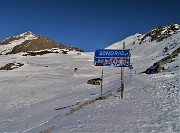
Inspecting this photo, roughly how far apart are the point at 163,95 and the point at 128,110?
12.8 ft

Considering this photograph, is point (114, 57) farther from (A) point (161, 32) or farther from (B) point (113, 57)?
(A) point (161, 32)

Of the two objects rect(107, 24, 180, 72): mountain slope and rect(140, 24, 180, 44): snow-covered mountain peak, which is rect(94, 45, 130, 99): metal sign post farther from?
rect(140, 24, 180, 44): snow-covered mountain peak

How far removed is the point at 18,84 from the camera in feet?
156

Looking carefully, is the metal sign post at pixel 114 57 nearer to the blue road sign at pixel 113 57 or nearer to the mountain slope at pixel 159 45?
the blue road sign at pixel 113 57

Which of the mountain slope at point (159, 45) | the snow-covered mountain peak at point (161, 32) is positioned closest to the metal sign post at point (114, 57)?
the mountain slope at point (159, 45)

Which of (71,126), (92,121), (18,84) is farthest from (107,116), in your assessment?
(18,84)

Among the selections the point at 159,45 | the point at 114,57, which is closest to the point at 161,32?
the point at 159,45

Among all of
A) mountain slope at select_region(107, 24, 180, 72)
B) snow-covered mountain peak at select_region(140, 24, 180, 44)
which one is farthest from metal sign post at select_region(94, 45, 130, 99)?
snow-covered mountain peak at select_region(140, 24, 180, 44)

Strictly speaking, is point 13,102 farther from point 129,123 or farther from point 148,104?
point 129,123

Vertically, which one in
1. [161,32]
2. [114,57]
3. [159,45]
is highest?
[161,32]

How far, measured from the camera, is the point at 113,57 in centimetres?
2209

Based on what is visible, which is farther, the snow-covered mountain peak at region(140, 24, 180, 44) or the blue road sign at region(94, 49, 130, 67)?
the snow-covered mountain peak at region(140, 24, 180, 44)

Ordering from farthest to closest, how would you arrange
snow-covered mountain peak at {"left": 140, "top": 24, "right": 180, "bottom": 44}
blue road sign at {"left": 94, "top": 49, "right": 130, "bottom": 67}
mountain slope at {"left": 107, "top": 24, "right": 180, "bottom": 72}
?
snow-covered mountain peak at {"left": 140, "top": 24, "right": 180, "bottom": 44}, mountain slope at {"left": 107, "top": 24, "right": 180, "bottom": 72}, blue road sign at {"left": 94, "top": 49, "right": 130, "bottom": 67}

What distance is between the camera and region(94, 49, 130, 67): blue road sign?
71.7 ft
